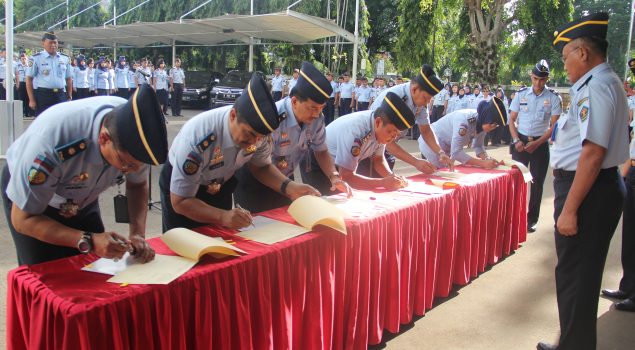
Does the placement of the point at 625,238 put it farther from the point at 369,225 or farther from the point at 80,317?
the point at 80,317

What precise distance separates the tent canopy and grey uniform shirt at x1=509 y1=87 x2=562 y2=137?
9.33 meters

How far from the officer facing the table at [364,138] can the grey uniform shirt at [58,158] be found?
168cm

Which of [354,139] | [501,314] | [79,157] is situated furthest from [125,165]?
[501,314]

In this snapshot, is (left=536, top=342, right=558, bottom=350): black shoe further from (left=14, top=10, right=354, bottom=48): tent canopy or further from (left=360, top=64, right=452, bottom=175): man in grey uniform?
(left=14, top=10, right=354, bottom=48): tent canopy

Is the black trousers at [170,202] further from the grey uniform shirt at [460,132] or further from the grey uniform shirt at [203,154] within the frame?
the grey uniform shirt at [460,132]

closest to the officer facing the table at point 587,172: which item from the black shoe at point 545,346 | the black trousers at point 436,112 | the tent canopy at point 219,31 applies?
the black shoe at point 545,346

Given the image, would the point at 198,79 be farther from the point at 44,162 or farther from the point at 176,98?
the point at 44,162

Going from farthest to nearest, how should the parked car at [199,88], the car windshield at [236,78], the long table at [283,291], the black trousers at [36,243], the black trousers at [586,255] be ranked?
1. the parked car at [199,88]
2. the car windshield at [236,78]
3. the black trousers at [586,255]
4. the black trousers at [36,243]
5. the long table at [283,291]

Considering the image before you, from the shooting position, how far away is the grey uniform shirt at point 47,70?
25.0 feet

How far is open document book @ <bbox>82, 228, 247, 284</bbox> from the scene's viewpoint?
1557 mm

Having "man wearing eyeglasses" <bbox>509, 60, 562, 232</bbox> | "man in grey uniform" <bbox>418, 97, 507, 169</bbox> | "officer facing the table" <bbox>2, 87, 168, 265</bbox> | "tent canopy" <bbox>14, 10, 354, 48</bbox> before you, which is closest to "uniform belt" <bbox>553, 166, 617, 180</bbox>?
"man in grey uniform" <bbox>418, 97, 507, 169</bbox>

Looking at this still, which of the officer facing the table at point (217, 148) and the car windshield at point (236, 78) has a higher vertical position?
the car windshield at point (236, 78)

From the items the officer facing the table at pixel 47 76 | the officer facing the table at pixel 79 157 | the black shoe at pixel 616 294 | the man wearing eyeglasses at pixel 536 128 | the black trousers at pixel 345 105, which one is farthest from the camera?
the black trousers at pixel 345 105

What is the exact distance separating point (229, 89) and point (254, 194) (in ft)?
42.7
